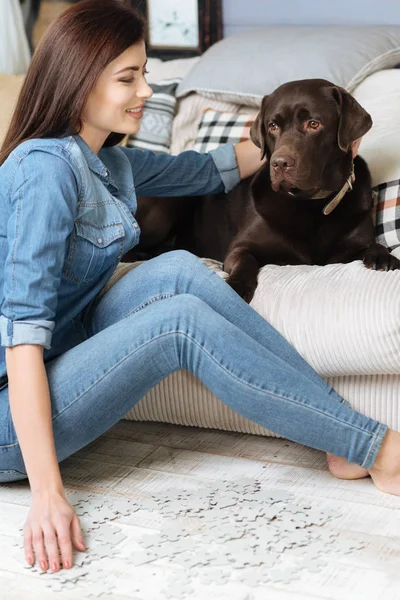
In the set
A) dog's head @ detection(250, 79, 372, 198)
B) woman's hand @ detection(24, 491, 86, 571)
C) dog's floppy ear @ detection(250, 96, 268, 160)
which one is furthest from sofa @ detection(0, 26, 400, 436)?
woman's hand @ detection(24, 491, 86, 571)

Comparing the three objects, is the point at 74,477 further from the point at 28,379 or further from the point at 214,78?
the point at 214,78

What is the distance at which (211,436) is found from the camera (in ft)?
7.26

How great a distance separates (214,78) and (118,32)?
55.8 inches

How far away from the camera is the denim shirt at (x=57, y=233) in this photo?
1637mm

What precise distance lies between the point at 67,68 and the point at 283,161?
0.67 meters

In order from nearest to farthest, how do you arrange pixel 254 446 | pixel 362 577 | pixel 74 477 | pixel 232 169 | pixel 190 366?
pixel 362 577 < pixel 190 366 < pixel 74 477 < pixel 254 446 < pixel 232 169

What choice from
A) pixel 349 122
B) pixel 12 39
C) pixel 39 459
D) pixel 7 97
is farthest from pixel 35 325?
pixel 12 39

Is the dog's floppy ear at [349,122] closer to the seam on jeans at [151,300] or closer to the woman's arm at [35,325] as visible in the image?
the seam on jeans at [151,300]

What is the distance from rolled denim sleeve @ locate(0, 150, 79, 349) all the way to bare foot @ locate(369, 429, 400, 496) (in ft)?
2.47

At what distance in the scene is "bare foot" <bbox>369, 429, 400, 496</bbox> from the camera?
5.81ft

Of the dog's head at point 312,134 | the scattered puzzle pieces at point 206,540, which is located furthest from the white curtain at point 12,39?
the scattered puzzle pieces at point 206,540

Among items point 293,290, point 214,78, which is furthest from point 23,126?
point 214,78

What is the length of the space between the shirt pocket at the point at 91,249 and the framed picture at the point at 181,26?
2.15m

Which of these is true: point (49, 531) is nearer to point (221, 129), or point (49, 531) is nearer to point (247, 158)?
point (247, 158)
